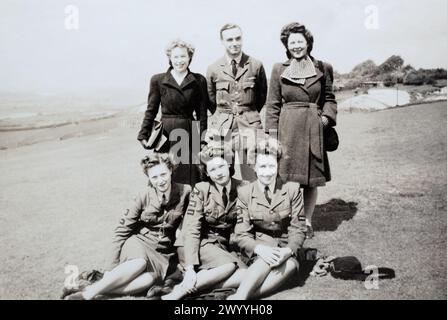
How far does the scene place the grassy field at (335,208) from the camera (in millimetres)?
3680

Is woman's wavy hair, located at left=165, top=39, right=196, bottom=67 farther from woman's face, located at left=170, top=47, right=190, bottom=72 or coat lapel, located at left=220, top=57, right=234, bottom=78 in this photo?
coat lapel, located at left=220, top=57, right=234, bottom=78

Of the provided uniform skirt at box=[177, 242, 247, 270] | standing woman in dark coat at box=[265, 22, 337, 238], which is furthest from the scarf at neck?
uniform skirt at box=[177, 242, 247, 270]

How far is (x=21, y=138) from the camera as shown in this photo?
761 centimetres

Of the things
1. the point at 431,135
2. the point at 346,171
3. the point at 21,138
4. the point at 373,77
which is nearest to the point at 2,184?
the point at 21,138

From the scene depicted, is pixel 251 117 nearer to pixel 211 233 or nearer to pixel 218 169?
pixel 218 169

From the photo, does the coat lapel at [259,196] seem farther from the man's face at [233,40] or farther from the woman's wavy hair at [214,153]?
the man's face at [233,40]

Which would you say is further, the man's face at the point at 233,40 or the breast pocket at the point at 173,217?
the man's face at the point at 233,40

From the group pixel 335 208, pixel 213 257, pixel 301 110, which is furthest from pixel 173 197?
pixel 335 208

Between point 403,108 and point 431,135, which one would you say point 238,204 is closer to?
point 431,135

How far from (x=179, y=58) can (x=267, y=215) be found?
63.4 inches

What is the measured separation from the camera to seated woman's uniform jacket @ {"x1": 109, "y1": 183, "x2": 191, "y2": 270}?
367 centimetres

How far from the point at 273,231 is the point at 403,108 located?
20.2 ft

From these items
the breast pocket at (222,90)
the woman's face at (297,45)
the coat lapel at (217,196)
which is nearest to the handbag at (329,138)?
the woman's face at (297,45)

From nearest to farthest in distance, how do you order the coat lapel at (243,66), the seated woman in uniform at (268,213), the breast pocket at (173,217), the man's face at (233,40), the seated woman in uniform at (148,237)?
the seated woman in uniform at (148,237)
the seated woman in uniform at (268,213)
the breast pocket at (173,217)
the man's face at (233,40)
the coat lapel at (243,66)
